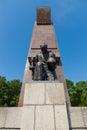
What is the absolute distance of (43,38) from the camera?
11.5 meters

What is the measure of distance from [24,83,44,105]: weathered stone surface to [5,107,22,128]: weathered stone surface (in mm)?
411

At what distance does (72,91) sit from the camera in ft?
78.0

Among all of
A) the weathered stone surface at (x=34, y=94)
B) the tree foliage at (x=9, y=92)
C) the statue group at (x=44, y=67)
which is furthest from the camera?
the tree foliage at (x=9, y=92)

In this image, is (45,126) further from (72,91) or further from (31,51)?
(72,91)

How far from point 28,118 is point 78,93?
60.8 ft

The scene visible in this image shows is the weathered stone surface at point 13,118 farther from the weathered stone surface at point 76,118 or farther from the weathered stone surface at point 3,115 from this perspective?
the weathered stone surface at point 76,118

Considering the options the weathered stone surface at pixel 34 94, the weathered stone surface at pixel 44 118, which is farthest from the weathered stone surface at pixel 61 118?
the weathered stone surface at pixel 34 94

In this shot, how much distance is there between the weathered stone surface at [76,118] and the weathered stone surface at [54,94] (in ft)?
1.60

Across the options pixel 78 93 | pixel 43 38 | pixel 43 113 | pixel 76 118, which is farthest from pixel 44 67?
pixel 78 93

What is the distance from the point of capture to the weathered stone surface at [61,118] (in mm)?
5630

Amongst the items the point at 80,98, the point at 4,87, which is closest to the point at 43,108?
the point at 80,98

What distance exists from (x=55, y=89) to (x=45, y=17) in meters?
7.52

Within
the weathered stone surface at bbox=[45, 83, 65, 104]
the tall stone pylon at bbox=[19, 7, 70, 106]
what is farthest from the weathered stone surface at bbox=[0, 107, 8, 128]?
the tall stone pylon at bbox=[19, 7, 70, 106]

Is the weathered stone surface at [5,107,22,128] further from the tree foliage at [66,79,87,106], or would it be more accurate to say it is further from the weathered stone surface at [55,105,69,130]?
the tree foliage at [66,79,87,106]
